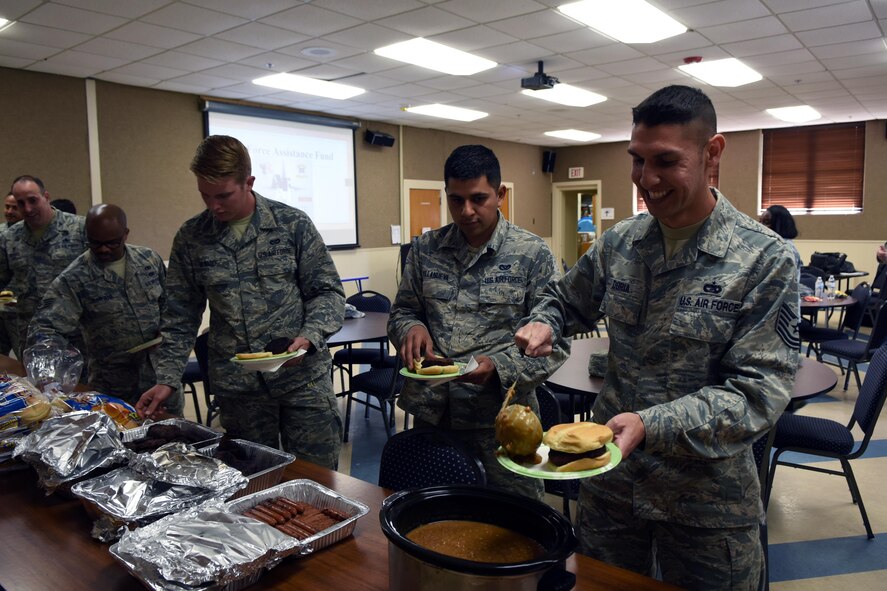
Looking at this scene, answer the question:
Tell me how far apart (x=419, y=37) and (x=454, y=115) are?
12.2 feet

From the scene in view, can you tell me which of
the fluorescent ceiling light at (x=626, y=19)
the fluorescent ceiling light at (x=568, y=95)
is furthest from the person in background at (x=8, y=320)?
the fluorescent ceiling light at (x=568, y=95)

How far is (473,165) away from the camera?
1.82 metres

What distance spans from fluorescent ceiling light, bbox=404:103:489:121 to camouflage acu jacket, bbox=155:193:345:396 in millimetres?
6262

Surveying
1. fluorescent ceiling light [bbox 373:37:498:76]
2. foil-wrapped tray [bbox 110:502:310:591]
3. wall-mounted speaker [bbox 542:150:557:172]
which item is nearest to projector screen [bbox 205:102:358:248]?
fluorescent ceiling light [bbox 373:37:498:76]

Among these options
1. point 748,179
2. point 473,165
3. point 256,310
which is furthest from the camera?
point 748,179

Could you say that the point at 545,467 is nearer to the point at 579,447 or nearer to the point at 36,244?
the point at 579,447

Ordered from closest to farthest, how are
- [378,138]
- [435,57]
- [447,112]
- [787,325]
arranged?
[787,325], [435,57], [447,112], [378,138]

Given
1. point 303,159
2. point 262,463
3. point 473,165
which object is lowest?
point 262,463

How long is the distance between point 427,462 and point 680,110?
1.06 meters

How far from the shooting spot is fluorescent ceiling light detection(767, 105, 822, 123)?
859 centimetres

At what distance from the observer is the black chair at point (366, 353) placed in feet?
14.9

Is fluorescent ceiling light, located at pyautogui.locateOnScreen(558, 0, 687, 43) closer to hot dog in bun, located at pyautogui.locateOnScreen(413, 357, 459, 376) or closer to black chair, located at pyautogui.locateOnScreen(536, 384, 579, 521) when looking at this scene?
black chair, located at pyautogui.locateOnScreen(536, 384, 579, 521)

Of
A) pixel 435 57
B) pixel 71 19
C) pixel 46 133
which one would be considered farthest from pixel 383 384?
pixel 46 133

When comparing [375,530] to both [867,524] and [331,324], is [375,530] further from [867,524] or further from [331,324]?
[867,524]
